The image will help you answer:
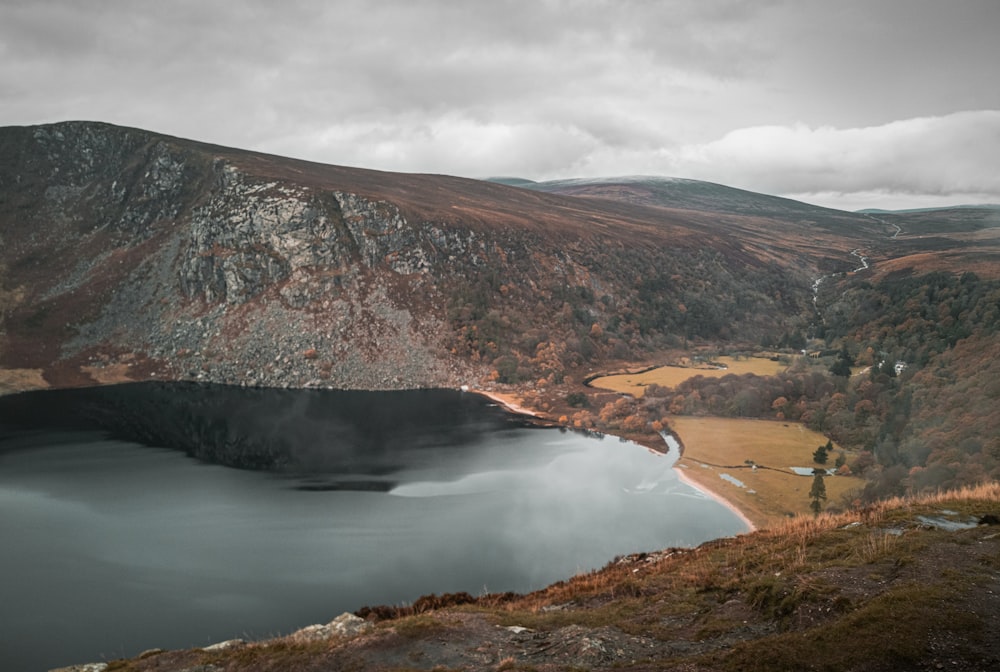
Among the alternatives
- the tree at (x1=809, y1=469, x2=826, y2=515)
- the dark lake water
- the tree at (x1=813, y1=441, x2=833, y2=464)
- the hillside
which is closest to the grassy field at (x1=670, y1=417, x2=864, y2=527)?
the tree at (x1=813, y1=441, x2=833, y2=464)

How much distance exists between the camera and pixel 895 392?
56969 millimetres

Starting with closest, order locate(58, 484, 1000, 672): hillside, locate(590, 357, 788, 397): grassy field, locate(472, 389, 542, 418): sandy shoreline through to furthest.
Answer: locate(58, 484, 1000, 672): hillside < locate(472, 389, 542, 418): sandy shoreline < locate(590, 357, 788, 397): grassy field

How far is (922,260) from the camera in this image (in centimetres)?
10812

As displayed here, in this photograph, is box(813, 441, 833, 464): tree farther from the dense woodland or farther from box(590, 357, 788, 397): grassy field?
box(590, 357, 788, 397): grassy field

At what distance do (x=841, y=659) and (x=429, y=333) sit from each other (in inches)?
3366

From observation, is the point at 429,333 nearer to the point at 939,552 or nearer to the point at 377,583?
the point at 377,583

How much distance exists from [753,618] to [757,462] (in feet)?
140

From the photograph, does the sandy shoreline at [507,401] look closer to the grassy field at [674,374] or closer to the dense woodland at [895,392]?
the dense woodland at [895,392]

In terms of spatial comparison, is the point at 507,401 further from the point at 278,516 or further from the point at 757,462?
the point at 278,516

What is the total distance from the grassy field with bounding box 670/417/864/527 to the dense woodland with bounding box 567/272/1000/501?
95.1 inches

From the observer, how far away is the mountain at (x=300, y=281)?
87562mm

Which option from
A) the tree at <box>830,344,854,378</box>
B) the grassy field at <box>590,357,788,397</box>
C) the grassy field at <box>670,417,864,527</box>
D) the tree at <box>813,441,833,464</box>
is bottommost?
the grassy field at <box>670,417,864,527</box>

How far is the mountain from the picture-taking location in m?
87.6

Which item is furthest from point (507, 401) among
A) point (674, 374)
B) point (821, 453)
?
point (821, 453)
